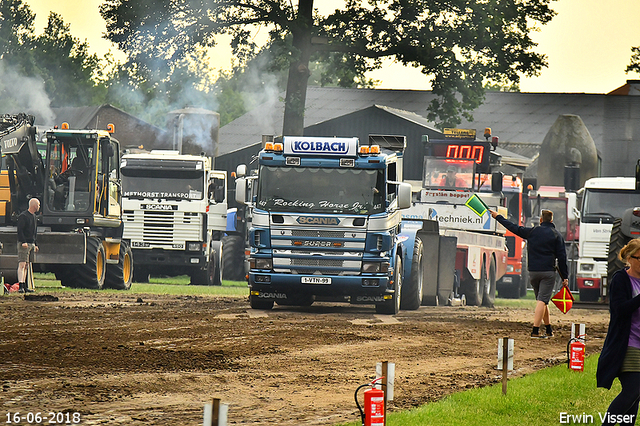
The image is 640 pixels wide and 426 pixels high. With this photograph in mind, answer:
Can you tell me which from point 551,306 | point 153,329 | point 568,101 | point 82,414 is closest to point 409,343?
point 153,329

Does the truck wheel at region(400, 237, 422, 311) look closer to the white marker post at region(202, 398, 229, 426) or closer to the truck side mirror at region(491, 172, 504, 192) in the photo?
the truck side mirror at region(491, 172, 504, 192)

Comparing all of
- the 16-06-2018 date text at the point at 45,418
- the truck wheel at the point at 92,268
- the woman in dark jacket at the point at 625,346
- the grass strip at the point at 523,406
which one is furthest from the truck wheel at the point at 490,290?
the 16-06-2018 date text at the point at 45,418

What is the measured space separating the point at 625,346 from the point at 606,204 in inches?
796

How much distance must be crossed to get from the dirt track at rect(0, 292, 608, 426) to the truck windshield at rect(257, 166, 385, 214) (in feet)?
6.51

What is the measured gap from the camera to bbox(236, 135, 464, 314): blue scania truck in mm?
19281

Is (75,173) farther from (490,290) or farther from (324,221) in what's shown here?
(490,290)

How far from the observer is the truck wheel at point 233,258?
34438mm

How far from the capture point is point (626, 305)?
314 inches

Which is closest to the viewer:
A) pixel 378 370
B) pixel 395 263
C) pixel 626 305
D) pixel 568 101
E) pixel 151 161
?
pixel 378 370

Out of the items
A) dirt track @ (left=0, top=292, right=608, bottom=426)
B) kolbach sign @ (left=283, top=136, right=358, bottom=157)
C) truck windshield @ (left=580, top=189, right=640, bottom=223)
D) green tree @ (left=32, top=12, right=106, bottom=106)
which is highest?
green tree @ (left=32, top=12, right=106, bottom=106)

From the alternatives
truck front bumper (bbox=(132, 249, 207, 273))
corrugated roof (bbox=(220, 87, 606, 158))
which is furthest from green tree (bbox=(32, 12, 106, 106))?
truck front bumper (bbox=(132, 249, 207, 273))

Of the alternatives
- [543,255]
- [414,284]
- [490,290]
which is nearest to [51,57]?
[490,290]

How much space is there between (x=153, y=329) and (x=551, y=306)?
14.2 meters

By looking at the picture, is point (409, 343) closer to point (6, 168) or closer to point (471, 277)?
point (471, 277)
